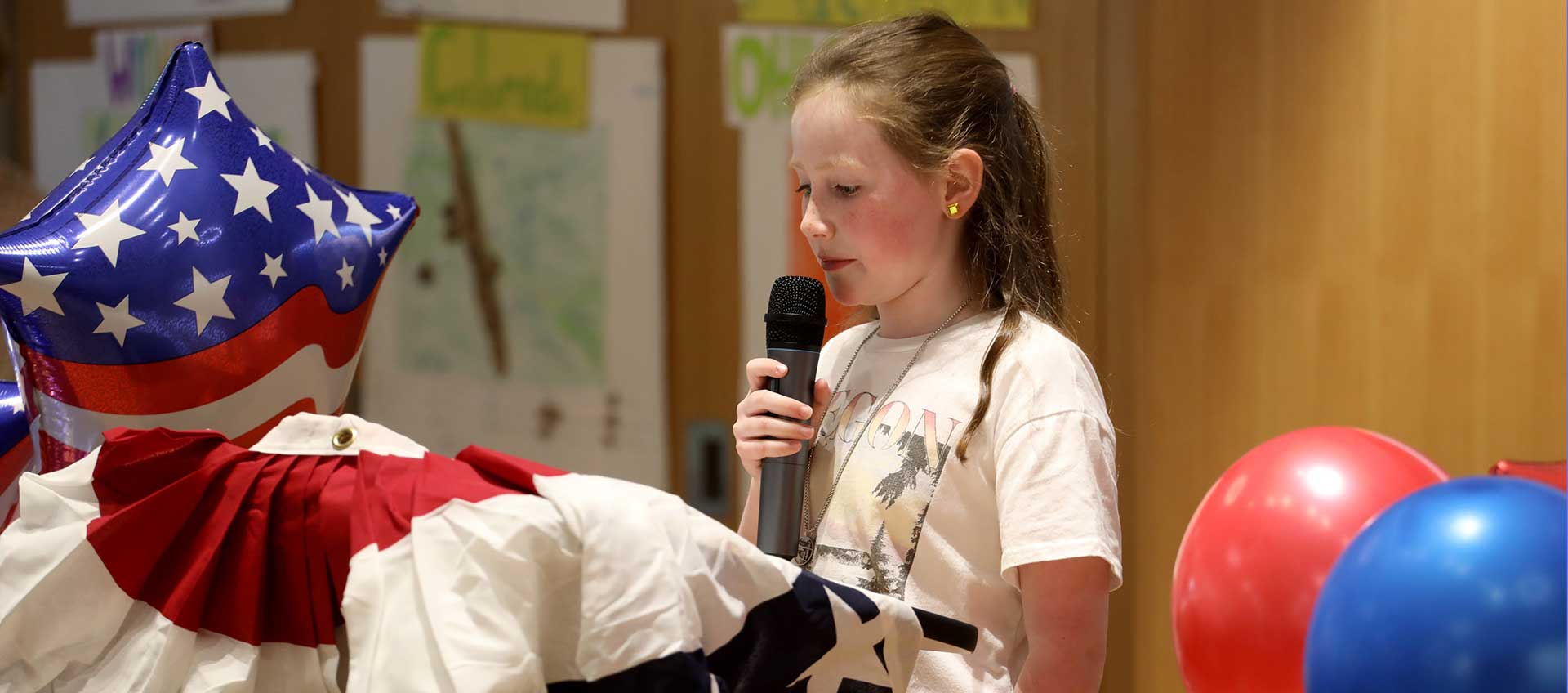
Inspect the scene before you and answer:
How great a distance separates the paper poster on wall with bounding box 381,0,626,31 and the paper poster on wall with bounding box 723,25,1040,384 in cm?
20

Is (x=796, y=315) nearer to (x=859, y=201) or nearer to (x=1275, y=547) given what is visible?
(x=859, y=201)

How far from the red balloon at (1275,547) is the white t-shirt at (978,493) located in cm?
24

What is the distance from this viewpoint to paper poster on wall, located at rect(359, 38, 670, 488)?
2.08 meters

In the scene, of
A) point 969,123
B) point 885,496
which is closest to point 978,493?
point 885,496

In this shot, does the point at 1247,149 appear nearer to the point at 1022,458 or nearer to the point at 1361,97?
the point at 1361,97

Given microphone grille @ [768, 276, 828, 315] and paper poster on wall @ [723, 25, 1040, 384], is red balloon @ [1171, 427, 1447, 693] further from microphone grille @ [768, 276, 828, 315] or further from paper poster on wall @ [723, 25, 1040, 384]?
paper poster on wall @ [723, 25, 1040, 384]

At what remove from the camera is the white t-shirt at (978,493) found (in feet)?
2.86

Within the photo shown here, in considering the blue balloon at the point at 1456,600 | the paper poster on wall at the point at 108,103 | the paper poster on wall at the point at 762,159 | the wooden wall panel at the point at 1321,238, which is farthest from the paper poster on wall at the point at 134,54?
the blue balloon at the point at 1456,600

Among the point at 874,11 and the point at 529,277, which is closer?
the point at 874,11

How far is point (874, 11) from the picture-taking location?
6.48 feet

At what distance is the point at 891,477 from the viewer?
3.11 ft

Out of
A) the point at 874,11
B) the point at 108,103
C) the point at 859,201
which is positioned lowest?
the point at 859,201

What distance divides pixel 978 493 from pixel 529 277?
1.35 m

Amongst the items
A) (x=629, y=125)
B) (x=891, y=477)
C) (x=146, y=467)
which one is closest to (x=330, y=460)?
(x=146, y=467)
